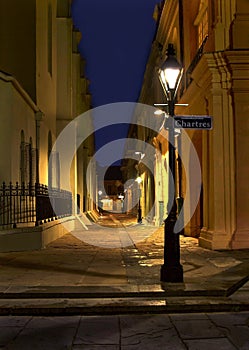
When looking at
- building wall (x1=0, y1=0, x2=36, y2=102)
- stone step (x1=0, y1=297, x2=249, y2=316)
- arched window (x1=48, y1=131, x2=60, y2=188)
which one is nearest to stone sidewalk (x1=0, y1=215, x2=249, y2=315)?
stone step (x1=0, y1=297, x2=249, y2=316)

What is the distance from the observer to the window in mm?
17562

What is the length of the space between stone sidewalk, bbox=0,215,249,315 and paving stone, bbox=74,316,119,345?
403 mm

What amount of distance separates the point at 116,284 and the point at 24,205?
311 inches

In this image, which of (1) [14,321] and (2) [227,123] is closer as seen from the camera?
(1) [14,321]

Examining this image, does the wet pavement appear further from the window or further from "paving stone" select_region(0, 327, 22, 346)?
the window

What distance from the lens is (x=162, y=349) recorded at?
5.75 metres

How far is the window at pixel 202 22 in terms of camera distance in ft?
57.6

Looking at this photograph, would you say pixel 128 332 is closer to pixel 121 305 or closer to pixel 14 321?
pixel 121 305

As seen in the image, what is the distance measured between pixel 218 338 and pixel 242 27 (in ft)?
35.8

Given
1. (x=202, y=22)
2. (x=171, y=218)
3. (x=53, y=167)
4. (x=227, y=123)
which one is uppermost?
(x=202, y=22)

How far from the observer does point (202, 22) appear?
18.5 m

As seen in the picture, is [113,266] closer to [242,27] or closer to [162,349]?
[162,349]

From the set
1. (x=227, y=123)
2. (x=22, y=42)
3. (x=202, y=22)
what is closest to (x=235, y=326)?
(x=227, y=123)

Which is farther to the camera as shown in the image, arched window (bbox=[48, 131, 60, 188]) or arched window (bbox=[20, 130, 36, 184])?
arched window (bbox=[48, 131, 60, 188])
